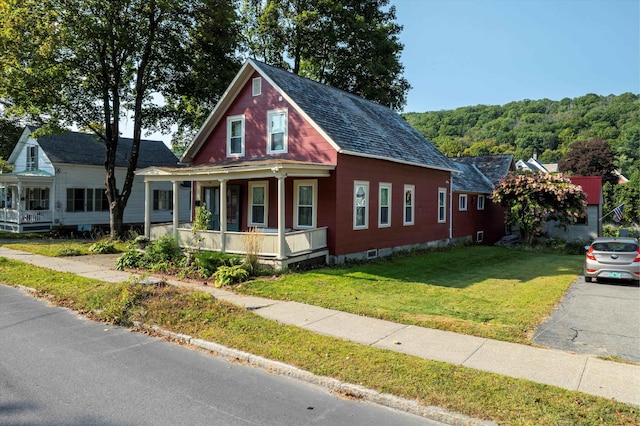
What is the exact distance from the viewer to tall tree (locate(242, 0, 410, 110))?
28.4 m

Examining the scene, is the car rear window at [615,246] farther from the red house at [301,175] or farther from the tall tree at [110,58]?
the tall tree at [110,58]

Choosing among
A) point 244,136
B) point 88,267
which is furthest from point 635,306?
point 88,267

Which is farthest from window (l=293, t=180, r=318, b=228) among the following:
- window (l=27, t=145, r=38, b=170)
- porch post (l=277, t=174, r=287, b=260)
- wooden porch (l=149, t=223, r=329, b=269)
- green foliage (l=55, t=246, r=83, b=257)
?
window (l=27, t=145, r=38, b=170)

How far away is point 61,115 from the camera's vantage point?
20.7m

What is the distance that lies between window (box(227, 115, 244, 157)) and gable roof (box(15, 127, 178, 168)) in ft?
32.1

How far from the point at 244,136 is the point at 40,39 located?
Result: 9989 millimetres

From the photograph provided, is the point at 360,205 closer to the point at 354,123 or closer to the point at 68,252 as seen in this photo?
the point at 354,123

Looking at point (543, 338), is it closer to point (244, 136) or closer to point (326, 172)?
point (326, 172)

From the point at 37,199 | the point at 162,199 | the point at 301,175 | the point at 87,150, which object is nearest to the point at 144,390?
the point at 301,175

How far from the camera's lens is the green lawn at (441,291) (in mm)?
8195

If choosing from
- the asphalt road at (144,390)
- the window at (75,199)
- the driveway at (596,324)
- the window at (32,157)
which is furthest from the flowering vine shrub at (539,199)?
the window at (32,157)

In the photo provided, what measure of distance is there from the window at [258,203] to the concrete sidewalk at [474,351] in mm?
7451

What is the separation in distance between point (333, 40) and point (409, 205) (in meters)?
15.3

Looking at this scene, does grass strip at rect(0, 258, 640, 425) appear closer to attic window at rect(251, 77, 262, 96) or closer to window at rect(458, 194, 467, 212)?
attic window at rect(251, 77, 262, 96)
